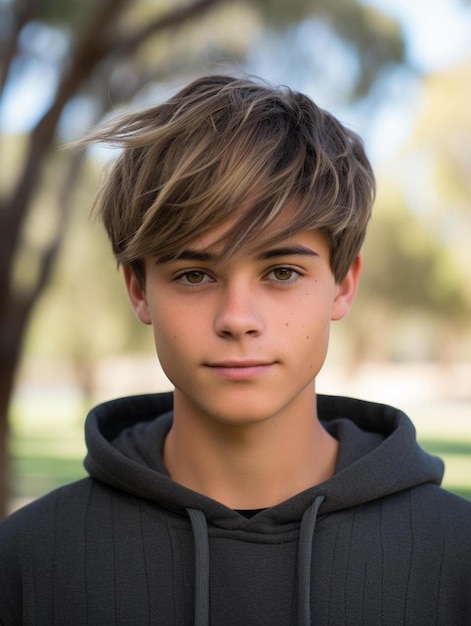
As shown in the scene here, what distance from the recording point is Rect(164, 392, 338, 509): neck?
2.30 meters

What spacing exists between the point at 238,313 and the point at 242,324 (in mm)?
30

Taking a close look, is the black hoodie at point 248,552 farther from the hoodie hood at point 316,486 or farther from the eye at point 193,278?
the eye at point 193,278

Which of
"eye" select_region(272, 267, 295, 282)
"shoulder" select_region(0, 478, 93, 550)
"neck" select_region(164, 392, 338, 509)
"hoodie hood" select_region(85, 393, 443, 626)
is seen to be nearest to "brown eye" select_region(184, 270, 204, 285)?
"eye" select_region(272, 267, 295, 282)

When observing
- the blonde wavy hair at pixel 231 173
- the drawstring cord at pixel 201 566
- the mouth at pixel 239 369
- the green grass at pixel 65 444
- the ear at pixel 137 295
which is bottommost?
the green grass at pixel 65 444

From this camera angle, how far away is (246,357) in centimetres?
205

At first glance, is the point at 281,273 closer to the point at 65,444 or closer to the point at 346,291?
the point at 346,291

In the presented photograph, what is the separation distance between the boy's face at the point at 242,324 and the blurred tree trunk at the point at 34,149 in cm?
563

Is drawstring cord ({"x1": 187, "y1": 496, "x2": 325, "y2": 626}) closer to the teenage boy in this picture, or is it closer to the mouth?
the teenage boy

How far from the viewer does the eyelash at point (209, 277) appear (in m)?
2.14

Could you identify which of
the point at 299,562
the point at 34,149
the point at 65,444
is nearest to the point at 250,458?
the point at 299,562

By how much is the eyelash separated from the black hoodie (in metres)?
0.50

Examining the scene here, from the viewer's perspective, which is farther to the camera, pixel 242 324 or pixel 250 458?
pixel 250 458

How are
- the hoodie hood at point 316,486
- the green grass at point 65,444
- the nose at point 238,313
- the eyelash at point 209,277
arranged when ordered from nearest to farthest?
1. the nose at point 238,313
2. the eyelash at point 209,277
3. the hoodie hood at point 316,486
4. the green grass at point 65,444

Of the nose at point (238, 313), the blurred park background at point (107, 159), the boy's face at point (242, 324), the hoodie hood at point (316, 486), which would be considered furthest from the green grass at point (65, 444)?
the nose at point (238, 313)
